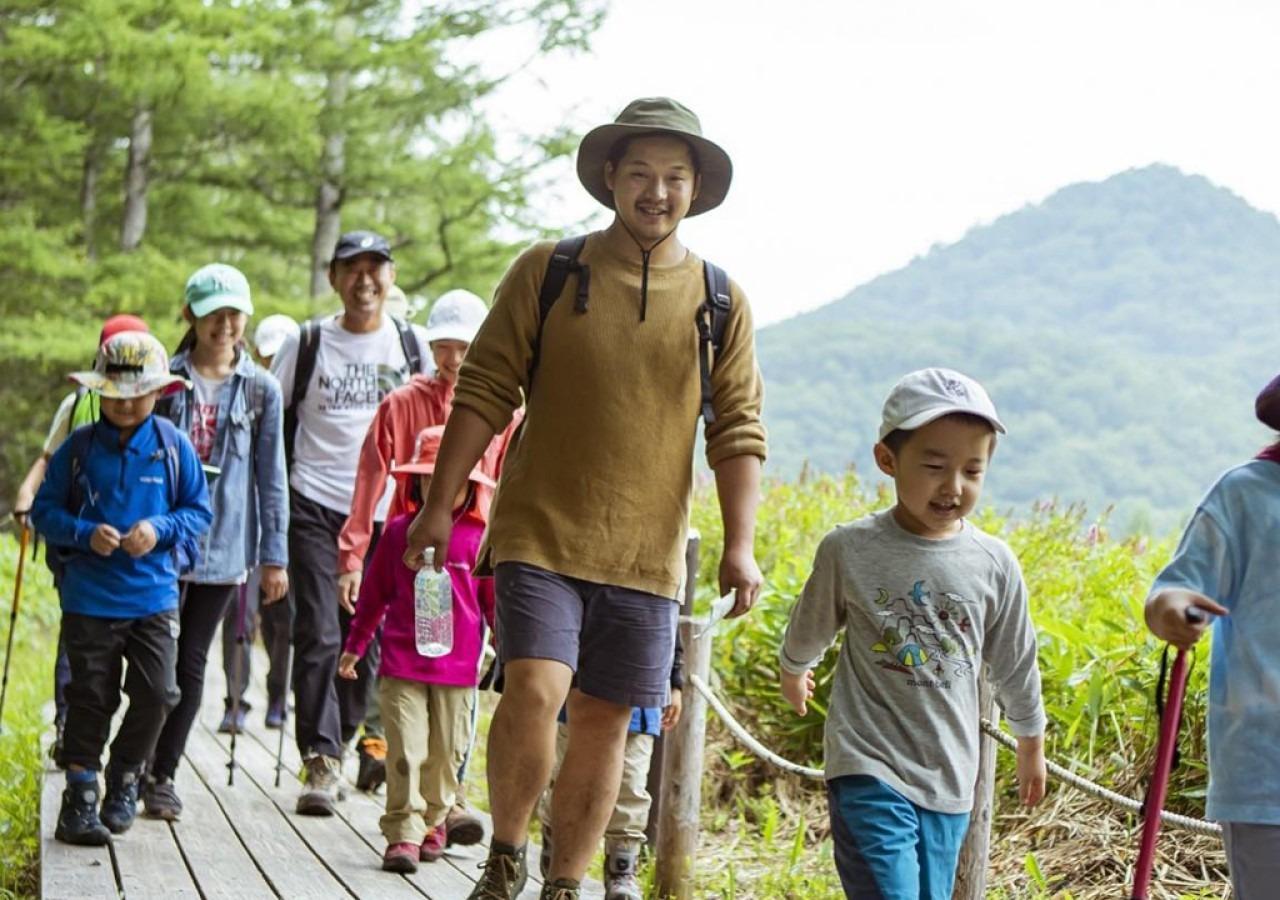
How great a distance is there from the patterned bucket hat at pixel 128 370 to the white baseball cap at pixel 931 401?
295cm

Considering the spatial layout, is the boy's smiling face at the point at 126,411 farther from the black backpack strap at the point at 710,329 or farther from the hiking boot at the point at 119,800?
the black backpack strap at the point at 710,329

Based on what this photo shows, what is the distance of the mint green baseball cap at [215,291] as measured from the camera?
648 cm

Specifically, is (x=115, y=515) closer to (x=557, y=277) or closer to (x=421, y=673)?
(x=421, y=673)

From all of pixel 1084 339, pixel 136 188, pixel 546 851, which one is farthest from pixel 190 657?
pixel 1084 339

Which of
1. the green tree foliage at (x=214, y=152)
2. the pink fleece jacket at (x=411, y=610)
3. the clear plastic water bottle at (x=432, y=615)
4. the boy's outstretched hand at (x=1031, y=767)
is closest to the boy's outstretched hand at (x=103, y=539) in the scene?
the pink fleece jacket at (x=411, y=610)

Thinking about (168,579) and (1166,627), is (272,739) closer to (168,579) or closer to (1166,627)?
(168,579)

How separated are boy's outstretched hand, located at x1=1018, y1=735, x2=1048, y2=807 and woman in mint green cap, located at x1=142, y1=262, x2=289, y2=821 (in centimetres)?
350

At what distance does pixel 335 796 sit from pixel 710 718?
2105mm

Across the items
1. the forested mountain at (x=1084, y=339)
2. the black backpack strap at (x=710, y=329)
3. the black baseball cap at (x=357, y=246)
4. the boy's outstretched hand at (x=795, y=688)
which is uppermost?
the forested mountain at (x=1084, y=339)

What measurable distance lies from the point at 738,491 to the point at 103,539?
7.35 feet

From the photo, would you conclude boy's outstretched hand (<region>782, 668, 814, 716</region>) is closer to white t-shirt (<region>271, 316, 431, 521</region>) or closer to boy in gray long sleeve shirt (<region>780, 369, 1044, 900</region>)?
boy in gray long sleeve shirt (<region>780, 369, 1044, 900</region>)

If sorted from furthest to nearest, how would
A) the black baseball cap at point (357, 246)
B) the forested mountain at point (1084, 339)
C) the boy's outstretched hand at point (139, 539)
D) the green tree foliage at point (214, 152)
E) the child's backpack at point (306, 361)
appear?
the forested mountain at point (1084, 339), the green tree foliage at point (214, 152), the child's backpack at point (306, 361), the black baseball cap at point (357, 246), the boy's outstretched hand at point (139, 539)

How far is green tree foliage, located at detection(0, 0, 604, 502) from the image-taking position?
19.6 m

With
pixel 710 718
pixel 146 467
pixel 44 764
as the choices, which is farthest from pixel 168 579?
pixel 710 718
